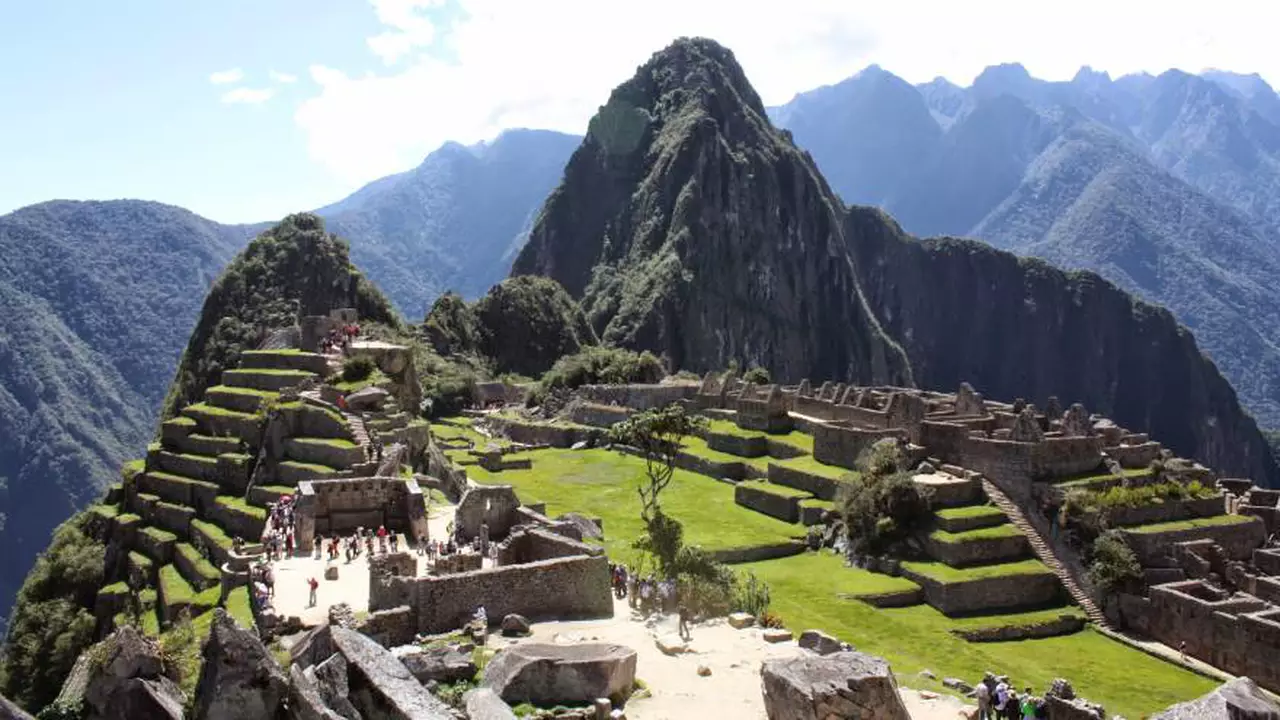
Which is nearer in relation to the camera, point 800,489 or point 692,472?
point 800,489

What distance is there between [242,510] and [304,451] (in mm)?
3078

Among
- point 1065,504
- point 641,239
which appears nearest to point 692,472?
point 1065,504

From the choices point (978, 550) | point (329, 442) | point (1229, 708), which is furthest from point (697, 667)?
point (329, 442)

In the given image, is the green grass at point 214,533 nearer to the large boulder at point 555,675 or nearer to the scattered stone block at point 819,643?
the scattered stone block at point 819,643

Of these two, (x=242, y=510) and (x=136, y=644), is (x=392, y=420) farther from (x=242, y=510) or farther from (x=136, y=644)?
(x=136, y=644)

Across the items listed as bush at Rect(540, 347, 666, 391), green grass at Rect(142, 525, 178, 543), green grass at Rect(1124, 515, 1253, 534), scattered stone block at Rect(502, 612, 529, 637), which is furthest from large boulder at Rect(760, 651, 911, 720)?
bush at Rect(540, 347, 666, 391)

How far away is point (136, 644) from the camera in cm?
1172

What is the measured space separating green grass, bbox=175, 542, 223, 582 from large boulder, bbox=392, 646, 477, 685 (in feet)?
70.6

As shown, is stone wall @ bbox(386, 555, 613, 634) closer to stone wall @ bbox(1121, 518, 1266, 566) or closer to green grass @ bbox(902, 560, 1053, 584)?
green grass @ bbox(902, 560, 1053, 584)

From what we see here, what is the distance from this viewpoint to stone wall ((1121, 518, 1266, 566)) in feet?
123

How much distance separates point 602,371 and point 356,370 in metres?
48.7

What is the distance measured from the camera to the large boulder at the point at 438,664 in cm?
1620

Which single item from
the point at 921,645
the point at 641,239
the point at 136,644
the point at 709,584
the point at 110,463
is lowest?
the point at 110,463

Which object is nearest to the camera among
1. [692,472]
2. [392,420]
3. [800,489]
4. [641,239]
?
Answer: [392,420]
